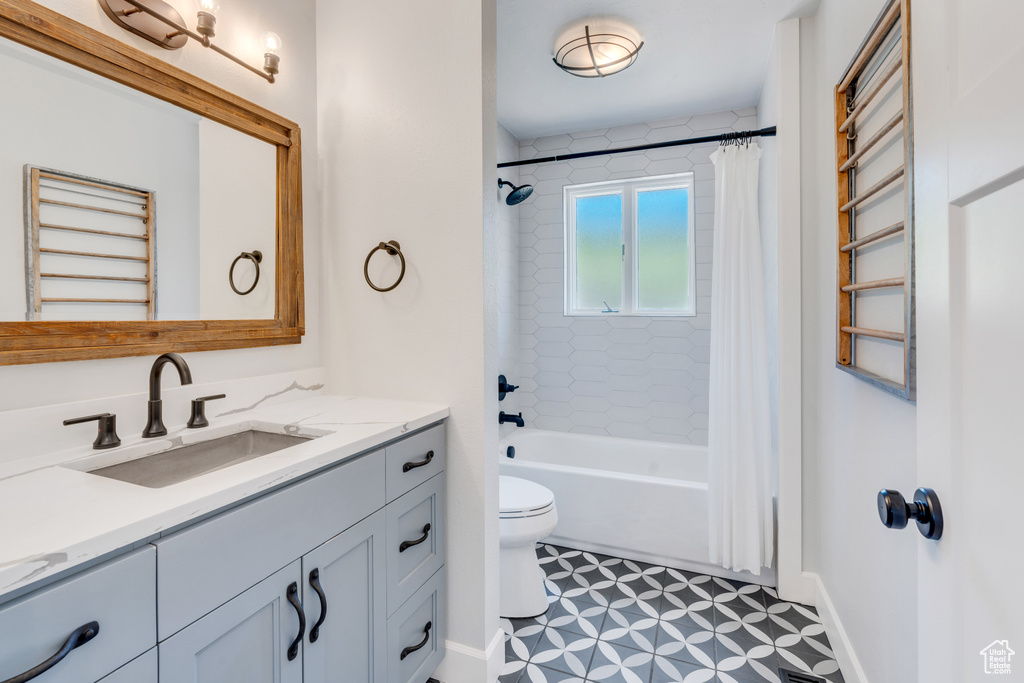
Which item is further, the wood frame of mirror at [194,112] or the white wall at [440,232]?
the white wall at [440,232]

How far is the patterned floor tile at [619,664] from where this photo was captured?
1612mm

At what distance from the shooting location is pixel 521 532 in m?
1.93

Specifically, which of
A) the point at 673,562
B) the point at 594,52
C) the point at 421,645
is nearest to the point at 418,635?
the point at 421,645

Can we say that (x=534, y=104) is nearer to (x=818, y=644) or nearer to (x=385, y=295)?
(x=385, y=295)

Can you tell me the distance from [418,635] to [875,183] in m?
1.81

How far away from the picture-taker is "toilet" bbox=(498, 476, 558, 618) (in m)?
1.94

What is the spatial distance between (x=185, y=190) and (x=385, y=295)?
0.64 meters

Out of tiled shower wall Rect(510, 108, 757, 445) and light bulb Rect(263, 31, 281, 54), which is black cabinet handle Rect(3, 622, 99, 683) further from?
tiled shower wall Rect(510, 108, 757, 445)

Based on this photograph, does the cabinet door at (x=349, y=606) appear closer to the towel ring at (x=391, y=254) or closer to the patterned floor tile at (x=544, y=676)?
the patterned floor tile at (x=544, y=676)

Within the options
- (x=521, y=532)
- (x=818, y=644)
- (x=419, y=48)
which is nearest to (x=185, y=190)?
(x=419, y=48)

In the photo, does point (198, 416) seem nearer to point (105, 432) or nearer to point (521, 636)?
point (105, 432)

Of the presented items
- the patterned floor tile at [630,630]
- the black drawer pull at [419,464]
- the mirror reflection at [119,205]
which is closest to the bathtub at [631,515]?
the patterned floor tile at [630,630]

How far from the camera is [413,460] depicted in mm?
1414

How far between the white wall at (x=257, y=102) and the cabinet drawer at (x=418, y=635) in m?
0.84
